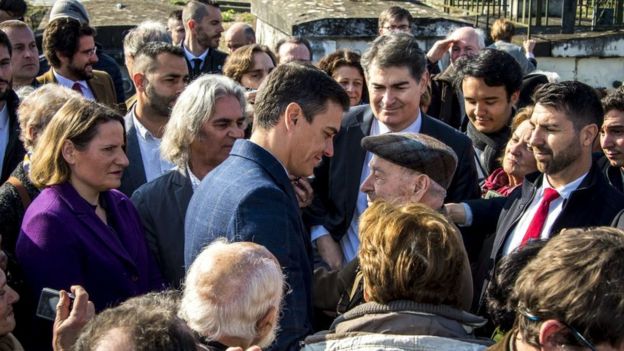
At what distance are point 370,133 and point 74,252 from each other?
73.1 inches

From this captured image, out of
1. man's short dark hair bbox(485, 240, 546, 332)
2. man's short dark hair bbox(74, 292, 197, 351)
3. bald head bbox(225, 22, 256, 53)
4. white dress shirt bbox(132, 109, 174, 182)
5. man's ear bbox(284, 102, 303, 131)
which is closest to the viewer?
man's short dark hair bbox(74, 292, 197, 351)

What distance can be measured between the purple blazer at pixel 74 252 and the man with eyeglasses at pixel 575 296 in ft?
6.60

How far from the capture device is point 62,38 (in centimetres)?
689

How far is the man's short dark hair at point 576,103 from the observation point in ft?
14.3

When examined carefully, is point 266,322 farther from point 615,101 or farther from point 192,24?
point 192,24

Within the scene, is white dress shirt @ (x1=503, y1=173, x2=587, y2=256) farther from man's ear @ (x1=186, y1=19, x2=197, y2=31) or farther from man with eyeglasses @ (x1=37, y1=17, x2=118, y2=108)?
man's ear @ (x1=186, y1=19, x2=197, y2=31)

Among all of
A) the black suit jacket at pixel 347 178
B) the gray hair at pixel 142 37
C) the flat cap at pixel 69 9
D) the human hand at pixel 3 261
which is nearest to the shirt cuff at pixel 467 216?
the black suit jacket at pixel 347 178

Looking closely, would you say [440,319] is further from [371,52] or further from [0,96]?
[0,96]

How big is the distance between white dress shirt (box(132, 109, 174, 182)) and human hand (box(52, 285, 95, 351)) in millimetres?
2117

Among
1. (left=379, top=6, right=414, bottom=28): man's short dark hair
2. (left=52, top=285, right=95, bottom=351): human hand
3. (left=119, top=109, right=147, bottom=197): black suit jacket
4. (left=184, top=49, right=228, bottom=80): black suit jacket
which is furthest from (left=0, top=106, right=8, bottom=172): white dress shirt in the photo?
(left=379, top=6, right=414, bottom=28): man's short dark hair

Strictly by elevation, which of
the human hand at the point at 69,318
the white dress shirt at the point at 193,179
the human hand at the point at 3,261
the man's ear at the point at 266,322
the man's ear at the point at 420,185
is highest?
the man's ear at the point at 420,185

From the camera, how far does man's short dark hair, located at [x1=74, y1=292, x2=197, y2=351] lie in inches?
87.8

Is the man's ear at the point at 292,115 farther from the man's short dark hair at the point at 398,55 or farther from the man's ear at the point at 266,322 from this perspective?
the man's short dark hair at the point at 398,55

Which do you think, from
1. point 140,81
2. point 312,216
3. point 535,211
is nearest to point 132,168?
point 140,81
